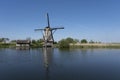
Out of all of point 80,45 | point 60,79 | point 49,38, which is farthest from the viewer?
point 80,45

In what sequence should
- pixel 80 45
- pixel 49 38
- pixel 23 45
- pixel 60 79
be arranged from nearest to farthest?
pixel 60 79
pixel 49 38
pixel 23 45
pixel 80 45

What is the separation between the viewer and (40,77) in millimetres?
22469

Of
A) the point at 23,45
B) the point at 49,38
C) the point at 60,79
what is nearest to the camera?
the point at 60,79

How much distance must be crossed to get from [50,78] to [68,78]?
1958 millimetres

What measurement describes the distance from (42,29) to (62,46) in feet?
83.2

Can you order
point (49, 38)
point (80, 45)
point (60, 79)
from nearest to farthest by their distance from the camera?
1. point (60, 79)
2. point (49, 38)
3. point (80, 45)

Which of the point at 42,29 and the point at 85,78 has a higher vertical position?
the point at 42,29

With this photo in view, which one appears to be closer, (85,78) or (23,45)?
(85,78)

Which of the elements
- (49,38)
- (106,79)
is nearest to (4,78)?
(106,79)

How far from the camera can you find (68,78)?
72.7 feet

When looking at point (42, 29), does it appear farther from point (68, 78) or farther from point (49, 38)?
point (68, 78)

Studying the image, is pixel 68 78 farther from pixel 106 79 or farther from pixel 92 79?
pixel 106 79

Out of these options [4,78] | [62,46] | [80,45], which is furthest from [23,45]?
[4,78]

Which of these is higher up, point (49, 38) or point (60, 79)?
point (49, 38)
